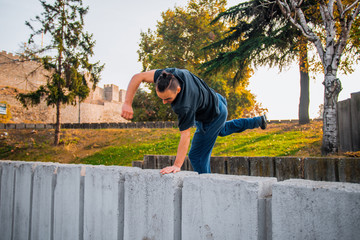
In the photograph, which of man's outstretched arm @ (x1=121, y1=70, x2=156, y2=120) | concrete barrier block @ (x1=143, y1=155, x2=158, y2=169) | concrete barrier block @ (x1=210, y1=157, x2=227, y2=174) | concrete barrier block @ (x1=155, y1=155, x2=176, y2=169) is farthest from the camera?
concrete barrier block @ (x1=143, y1=155, x2=158, y2=169)

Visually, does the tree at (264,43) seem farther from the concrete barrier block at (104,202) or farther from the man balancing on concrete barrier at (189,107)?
the concrete barrier block at (104,202)

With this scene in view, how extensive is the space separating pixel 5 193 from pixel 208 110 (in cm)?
286

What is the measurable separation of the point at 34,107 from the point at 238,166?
31.0 metres

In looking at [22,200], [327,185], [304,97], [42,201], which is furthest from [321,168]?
[304,97]

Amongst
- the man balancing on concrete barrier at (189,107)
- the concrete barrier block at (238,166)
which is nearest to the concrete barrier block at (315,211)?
the man balancing on concrete barrier at (189,107)

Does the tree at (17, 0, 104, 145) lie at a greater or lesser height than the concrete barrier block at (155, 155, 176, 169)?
greater

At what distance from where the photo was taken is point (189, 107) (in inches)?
99.4

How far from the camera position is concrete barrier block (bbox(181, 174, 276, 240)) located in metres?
1.64

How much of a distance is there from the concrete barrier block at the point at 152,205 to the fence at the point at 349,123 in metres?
6.60

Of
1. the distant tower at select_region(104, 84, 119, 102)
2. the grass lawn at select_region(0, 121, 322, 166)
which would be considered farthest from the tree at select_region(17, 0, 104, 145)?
the distant tower at select_region(104, 84, 119, 102)

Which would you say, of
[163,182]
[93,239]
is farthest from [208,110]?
[93,239]

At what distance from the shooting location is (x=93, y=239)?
236 centimetres

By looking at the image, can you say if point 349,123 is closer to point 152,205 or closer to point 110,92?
point 152,205

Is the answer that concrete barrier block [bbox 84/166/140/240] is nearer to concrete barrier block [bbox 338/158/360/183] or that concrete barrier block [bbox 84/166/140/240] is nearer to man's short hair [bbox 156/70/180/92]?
man's short hair [bbox 156/70/180/92]
